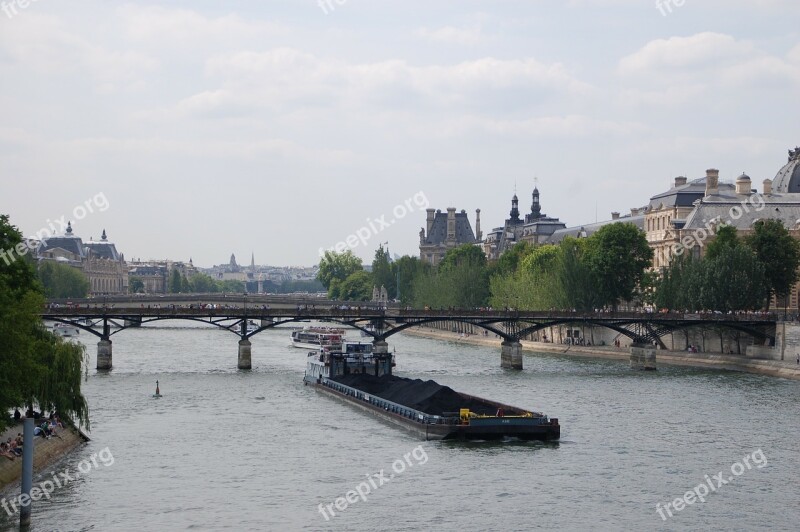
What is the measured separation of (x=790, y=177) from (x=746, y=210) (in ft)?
52.1

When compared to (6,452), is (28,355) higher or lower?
higher

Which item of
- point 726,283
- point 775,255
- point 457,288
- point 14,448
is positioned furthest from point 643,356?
point 457,288

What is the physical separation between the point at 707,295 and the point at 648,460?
5564 centimetres

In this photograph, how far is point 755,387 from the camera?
262 feet

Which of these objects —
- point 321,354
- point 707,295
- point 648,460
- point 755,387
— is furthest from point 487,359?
point 648,460

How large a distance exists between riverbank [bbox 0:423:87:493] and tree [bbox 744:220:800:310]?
228 feet

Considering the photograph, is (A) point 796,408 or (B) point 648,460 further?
(A) point 796,408

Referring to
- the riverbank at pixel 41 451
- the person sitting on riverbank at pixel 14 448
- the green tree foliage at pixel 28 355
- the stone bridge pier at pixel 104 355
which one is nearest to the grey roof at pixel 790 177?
the stone bridge pier at pixel 104 355

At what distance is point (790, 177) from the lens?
460 feet

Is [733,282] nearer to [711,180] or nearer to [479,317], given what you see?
[479,317]

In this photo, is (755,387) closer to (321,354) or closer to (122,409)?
(321,354)

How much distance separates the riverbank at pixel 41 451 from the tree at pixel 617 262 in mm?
74035

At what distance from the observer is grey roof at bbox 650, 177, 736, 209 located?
454 ft

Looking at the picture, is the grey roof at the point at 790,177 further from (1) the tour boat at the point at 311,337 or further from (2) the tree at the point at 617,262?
(1) the tour boat at the point at 311,337
